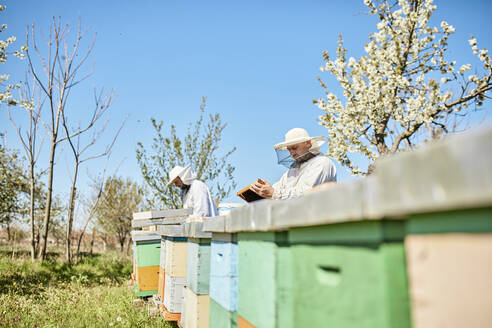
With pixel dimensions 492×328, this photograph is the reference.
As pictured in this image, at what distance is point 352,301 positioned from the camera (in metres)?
1.05

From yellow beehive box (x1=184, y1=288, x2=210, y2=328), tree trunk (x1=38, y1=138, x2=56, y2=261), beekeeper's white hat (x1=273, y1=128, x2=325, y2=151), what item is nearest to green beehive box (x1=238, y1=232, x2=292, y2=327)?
yellow beehive box (x1=184, y1=288, x2=210, y2=328)

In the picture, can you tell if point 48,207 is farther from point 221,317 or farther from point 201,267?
point 221,317

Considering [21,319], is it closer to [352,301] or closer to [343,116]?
[352,301]

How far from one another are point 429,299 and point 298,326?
0.62 metres

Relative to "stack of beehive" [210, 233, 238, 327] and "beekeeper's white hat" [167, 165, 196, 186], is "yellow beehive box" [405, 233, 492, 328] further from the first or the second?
"beekeeper's white hat" [167, 165, 196, 186]

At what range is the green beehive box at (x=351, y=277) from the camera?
95 cm

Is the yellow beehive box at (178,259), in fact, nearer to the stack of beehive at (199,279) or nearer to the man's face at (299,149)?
the stack of beehive at (199,279)

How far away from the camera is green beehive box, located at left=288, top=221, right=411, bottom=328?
0.95m

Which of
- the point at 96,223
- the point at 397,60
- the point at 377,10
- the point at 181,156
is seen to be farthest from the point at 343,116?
the point at 96,223

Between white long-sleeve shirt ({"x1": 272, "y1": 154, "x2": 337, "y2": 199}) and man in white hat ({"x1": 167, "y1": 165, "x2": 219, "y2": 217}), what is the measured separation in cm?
200

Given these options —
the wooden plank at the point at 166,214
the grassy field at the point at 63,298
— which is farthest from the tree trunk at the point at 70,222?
the wooden plank at the point at 166,214

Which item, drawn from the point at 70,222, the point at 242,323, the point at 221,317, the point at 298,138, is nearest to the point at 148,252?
the point at 298,138

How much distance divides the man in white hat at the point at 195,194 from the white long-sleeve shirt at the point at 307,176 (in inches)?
78.8

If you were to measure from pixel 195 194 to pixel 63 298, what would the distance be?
8.65ft
